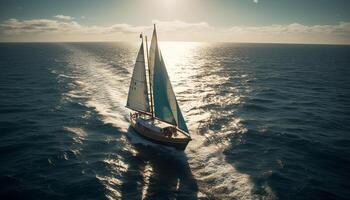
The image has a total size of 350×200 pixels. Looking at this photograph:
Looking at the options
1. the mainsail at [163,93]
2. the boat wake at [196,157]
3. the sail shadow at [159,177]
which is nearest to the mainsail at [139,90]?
the mainsail at [163,93]

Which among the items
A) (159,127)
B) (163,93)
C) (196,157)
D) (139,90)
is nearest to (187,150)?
(196,157)

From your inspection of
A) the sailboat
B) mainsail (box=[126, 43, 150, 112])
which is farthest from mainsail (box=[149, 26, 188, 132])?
mainsail (box=[126, 43, 150, 112])

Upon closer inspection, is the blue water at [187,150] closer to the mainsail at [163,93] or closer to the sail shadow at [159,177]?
the sail shadow at [159,177]

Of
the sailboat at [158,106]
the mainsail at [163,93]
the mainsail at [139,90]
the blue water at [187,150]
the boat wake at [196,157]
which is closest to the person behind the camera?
the boat wake at [196,157]

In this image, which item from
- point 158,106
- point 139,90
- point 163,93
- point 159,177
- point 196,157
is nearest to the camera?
point 159,177

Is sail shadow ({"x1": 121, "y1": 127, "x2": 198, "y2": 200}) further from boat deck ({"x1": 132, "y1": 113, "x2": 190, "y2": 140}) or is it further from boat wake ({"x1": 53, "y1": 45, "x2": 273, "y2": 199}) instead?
boat deck ({"x1": 132, "y1": 113, "x2": 190, "y2": 140})

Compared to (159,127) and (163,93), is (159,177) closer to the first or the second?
(159,127)
